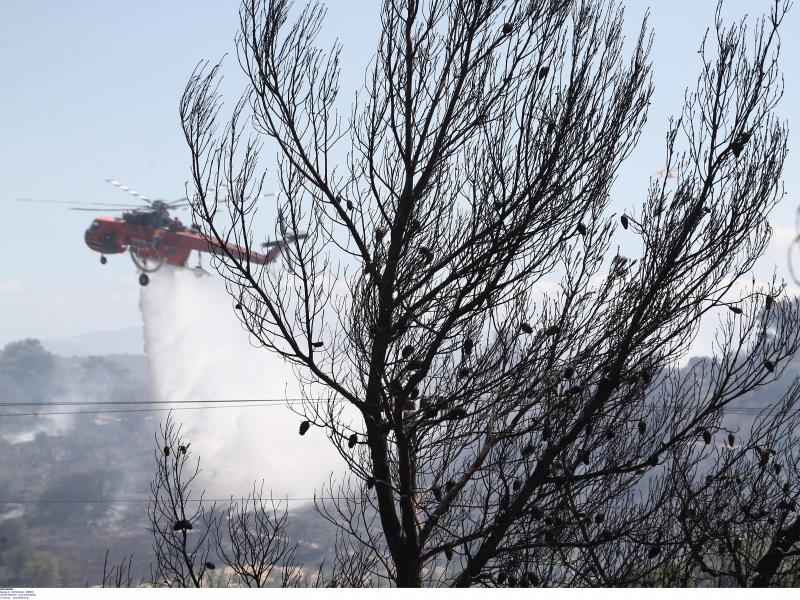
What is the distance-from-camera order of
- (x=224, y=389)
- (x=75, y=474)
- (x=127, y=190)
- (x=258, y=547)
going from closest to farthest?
(x=258, y=547) < (x=127, y=190) < (x=224, y=389) < (x=75, y=474)

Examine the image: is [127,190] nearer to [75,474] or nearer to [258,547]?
[258,547]

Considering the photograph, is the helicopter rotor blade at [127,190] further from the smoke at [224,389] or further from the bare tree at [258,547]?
the smoke at [224,389]

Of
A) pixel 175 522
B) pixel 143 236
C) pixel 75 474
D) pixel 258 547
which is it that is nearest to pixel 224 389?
pixel 75 474

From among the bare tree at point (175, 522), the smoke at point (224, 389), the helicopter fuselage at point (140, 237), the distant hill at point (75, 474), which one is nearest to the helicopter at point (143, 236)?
the helicopter fuselage at point (140, 237)

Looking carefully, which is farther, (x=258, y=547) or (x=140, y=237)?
(x=140, y=237)

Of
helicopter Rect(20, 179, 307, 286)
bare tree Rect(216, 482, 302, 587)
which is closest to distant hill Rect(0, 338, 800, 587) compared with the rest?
helicopter Rect(20, 179, 307, 286)

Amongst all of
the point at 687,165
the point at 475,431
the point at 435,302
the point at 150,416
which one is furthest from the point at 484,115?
the point at 150,416

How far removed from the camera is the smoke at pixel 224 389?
10238 centimetres

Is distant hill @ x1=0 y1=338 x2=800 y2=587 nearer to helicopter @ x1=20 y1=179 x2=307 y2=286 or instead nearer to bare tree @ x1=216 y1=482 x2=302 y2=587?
helicopter @ x1=20 y1=179 x2=307 y2=286

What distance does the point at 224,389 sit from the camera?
11419 cm

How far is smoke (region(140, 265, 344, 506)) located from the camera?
10238 centimetres

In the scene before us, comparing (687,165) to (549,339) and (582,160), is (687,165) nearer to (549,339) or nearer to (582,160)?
(582,160)

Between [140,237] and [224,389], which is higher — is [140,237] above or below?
below

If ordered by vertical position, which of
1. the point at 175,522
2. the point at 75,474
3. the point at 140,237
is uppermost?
the point at 75,474
